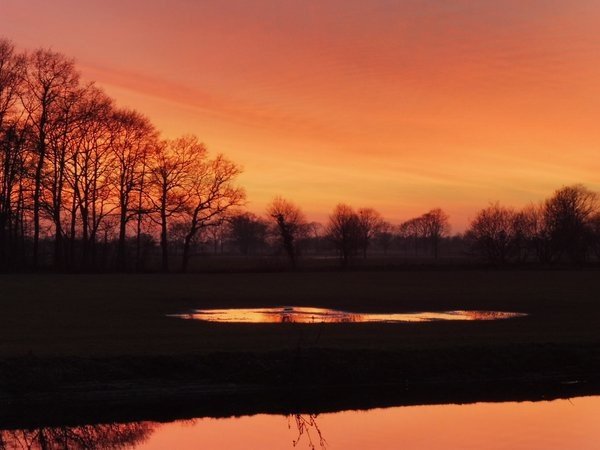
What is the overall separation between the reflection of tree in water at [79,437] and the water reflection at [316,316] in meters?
18.2

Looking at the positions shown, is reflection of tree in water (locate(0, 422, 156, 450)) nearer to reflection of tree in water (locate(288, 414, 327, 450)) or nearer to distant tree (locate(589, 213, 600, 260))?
reflection of tree in water (locate(288, 414, 327, 450))

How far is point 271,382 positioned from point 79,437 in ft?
22.4

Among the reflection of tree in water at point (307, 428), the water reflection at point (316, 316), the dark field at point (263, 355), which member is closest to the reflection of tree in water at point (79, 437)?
the dark field at point (263, 355)

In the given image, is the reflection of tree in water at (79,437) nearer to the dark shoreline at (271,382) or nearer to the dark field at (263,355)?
the dark shoreline at (271,382)

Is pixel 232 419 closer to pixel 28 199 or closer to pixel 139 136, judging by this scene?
pixel 28 199

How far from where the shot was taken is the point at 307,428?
18812 mm

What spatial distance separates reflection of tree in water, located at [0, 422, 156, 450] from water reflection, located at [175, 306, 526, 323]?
18.2m

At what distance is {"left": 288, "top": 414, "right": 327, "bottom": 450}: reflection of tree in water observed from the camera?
57.1ft

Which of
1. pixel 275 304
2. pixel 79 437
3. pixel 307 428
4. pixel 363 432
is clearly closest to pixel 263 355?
pixel 307 428

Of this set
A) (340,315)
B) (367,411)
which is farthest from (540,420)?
(340,315)

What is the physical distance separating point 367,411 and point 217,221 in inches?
3142

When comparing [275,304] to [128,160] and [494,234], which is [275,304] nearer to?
[128,160]

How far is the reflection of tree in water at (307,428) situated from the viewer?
1739cm

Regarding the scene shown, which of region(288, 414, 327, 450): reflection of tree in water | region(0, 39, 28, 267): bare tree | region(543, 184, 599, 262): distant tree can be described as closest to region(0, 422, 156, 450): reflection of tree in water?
region(288, 414, 327, 450): reflection of tree in water
